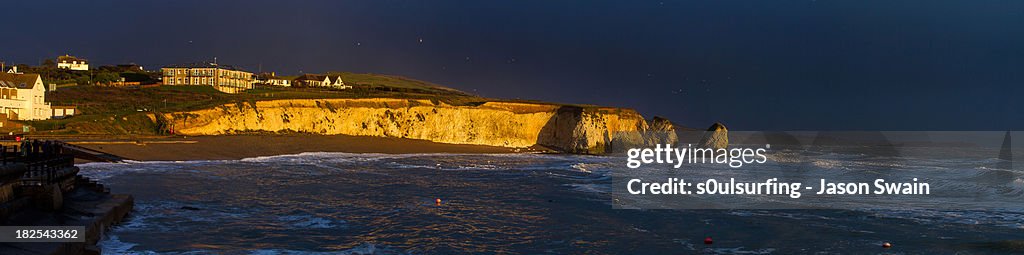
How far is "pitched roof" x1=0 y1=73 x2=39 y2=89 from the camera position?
53094 millimetres

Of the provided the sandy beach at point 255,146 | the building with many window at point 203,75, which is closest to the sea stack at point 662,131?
the sandy beach at point 255,146

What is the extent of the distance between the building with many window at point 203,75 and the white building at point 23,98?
1376 inches

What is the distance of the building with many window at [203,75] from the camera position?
A: 300 feet

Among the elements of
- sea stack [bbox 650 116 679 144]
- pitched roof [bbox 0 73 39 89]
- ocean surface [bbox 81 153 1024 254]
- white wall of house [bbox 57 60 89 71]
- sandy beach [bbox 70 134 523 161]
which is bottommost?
ocean surface [bbox 81 153 1024 254]

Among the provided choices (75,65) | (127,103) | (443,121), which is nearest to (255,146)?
(127,103)

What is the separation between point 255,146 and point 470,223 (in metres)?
33.8

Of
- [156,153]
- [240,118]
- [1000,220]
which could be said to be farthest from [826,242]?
[240,118]

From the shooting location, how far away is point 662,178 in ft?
119

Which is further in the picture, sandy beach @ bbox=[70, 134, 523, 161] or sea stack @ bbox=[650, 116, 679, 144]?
sea stack @ bbox=[650, 116, 679, 144]

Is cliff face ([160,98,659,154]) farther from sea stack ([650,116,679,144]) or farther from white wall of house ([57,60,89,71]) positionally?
white wall of house ([57,60,89,71])

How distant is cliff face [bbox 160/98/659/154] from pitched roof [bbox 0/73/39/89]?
442 inches

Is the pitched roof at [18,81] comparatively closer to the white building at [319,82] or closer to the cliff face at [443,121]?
the cliff face at [443,121]

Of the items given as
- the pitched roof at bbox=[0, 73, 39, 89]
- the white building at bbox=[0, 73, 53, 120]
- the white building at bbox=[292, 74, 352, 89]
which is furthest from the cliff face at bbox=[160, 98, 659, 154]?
the white building at bbox=[292, 74, 352, 89]

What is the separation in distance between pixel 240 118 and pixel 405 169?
85.8ft
